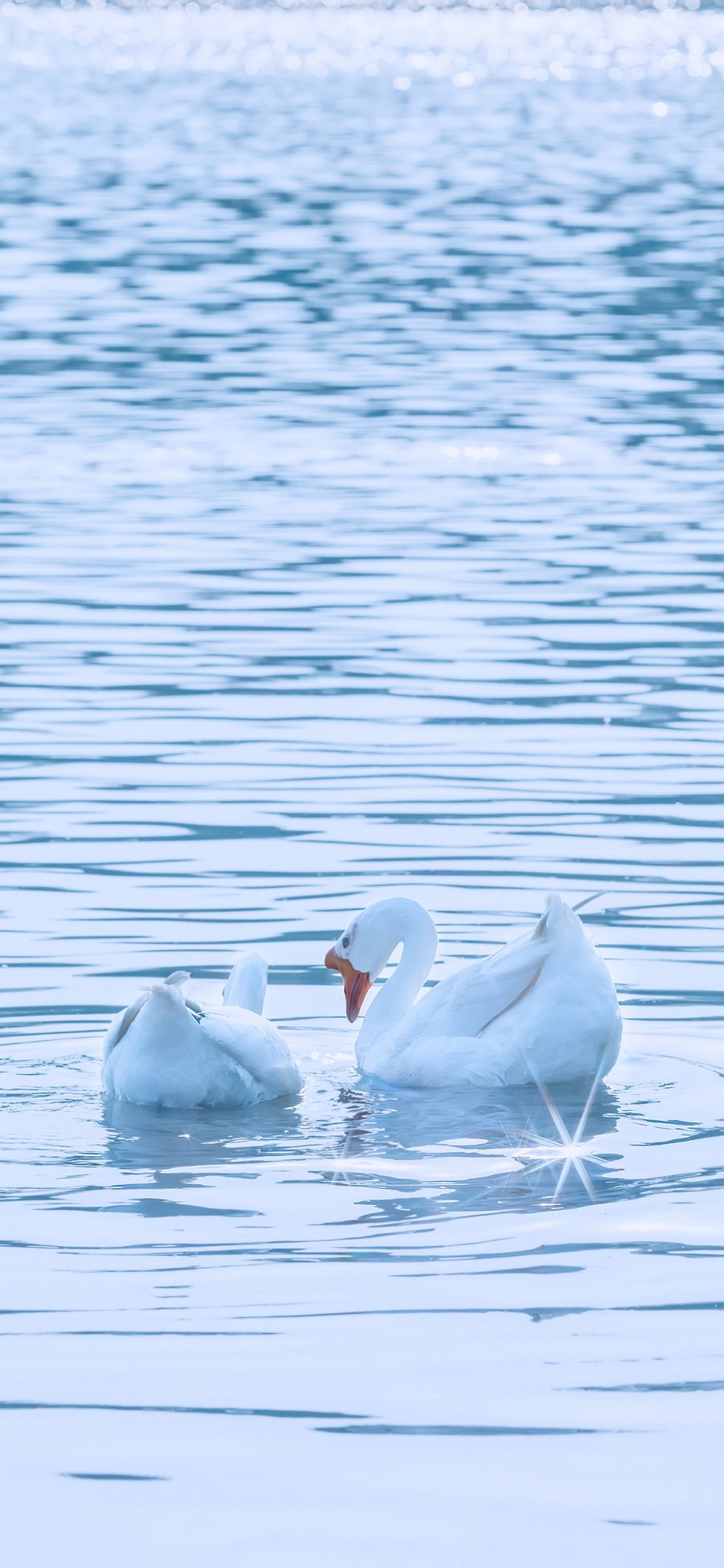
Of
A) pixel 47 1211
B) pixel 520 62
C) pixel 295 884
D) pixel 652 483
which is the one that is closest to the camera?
pixel 47 1211

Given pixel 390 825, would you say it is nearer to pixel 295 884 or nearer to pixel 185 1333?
pixel 295 884

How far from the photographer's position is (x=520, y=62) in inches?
5054

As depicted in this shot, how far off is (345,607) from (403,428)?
804 cm

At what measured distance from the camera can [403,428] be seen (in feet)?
87.8

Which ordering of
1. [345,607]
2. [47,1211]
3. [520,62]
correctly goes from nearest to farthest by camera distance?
[47,1211] < [345,607] < [520,62]

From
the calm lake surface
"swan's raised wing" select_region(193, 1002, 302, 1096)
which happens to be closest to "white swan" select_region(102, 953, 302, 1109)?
"swan's raised wing" select_region(193, 1002, 302, 1096)

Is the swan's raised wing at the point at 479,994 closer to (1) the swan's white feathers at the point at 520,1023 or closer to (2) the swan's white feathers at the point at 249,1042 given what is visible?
(1) the swan's white feathers at the point at 520,1023

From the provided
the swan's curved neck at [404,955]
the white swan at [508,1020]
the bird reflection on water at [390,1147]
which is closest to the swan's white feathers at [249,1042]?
the bird reflection on water at [390,1147]

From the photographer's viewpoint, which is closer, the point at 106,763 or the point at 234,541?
the point at 106,763

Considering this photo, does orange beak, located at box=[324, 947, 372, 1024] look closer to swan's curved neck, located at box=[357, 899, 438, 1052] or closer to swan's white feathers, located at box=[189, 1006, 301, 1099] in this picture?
swan's curved neck, located at box=[357, 899, 438, 1052]

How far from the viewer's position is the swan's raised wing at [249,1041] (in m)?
9.84

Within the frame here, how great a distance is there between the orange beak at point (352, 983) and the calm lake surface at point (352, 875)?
5.9 inches

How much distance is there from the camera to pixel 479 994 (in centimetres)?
1051

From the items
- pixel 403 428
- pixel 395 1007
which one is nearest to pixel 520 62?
pixel 403 428
